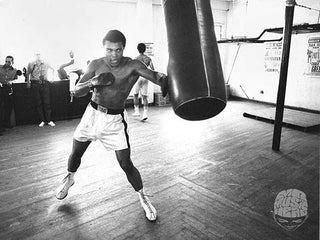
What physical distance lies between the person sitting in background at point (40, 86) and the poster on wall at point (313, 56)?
6.49 m

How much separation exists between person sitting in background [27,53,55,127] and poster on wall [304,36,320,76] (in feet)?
21.3

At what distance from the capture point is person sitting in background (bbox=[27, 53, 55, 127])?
5582 mm

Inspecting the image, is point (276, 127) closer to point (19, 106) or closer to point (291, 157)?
point (291, 157)

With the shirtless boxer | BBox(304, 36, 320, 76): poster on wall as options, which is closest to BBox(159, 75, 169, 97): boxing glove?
the shirtless boxer

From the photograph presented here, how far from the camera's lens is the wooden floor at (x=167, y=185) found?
226cm

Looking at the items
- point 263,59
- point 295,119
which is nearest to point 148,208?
point 295,119

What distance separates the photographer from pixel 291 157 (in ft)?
12.9

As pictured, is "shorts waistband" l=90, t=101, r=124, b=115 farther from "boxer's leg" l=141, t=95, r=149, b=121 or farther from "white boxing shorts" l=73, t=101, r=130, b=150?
"boxer's leg" l=141, t=95, r=149, b=121

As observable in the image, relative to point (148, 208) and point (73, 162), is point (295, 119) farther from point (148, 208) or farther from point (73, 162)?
point (73, 162)

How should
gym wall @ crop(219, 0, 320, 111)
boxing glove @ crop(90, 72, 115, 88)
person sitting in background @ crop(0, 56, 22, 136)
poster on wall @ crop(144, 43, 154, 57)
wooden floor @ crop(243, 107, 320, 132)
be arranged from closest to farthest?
boxing glove @ crop(90, 72, 115, 88), person sitting in background @ crop(0, 56, 22, 136), wooden floor @ crop(243, 107, 320, 132), gym wall @ crop(219, 0, 320, 111), poster on wall @ crop(144, 43, 154, 57)

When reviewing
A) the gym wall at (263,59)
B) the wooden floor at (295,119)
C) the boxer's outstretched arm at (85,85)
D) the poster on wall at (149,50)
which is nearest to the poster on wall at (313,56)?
the gym wall at (263,59)

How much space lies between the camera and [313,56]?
275 inches

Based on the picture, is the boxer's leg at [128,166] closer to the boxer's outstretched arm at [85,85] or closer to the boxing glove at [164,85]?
the boxer's outstretched arm at [85,85]

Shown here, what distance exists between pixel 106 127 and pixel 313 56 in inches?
262
